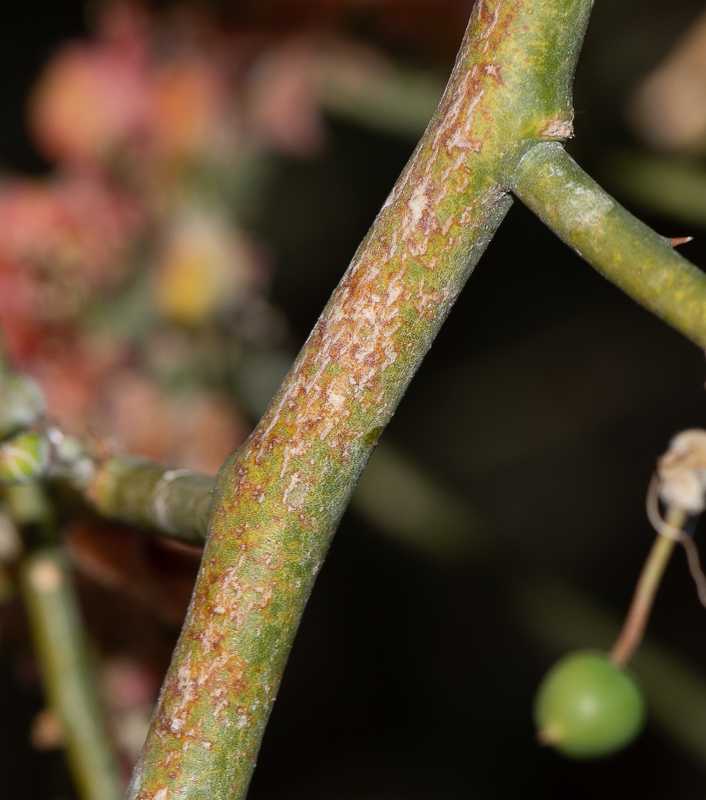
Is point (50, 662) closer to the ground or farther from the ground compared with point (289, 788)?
closer to the ground

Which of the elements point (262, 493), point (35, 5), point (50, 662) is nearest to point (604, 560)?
point (35, 5)

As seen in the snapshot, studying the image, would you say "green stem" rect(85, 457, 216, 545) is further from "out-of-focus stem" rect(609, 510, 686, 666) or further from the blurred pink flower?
the blurred pink flower

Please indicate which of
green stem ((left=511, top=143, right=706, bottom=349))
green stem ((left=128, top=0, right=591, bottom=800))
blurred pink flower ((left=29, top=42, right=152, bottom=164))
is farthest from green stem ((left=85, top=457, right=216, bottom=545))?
blurred pink flower ((left=29, top=42, right=152, bottom=164))

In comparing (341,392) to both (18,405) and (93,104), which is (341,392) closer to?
(18,405)

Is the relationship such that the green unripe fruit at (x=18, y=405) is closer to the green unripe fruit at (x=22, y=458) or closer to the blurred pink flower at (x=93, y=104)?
the green unripe fruit at (x=22, y=458)

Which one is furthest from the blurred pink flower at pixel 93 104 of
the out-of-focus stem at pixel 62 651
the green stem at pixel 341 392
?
the green stem at pixel 341 392

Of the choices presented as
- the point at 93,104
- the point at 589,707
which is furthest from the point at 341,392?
the point at 93,104

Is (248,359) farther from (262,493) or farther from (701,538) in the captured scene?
(701,538)
